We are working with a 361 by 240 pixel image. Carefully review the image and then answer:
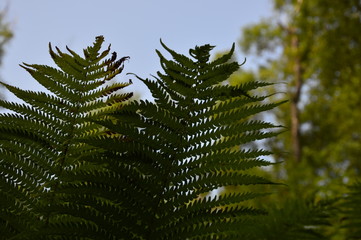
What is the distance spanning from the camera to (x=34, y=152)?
0.82 m

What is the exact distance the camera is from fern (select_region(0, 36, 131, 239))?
2.48ft

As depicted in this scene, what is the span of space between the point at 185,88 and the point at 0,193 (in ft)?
1.26

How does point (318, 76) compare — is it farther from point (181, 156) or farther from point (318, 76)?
point (181, 156)

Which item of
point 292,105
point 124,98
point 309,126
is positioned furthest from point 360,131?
point 124,98

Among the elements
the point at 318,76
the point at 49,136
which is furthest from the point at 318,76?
the point at 49,136

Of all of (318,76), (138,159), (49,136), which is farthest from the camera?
(318,76)

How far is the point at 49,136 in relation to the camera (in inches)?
33.0

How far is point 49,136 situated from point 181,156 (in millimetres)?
291

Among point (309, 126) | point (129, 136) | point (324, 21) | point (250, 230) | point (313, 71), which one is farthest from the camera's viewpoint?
point (309, 126)

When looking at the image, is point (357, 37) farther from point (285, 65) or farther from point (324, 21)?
point (285, 65)

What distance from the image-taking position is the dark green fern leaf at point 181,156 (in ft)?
2.23

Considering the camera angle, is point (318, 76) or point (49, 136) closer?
point (49, 136)

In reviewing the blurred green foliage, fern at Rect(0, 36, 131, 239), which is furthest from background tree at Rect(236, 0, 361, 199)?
fern at Rect(0, 36, 131, 239)

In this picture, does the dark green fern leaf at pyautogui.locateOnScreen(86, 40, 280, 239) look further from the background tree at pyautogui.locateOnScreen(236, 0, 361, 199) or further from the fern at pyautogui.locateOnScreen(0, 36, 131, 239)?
the background tree at pyautogui.locateOnScreen(236, 0, 361, 199)
